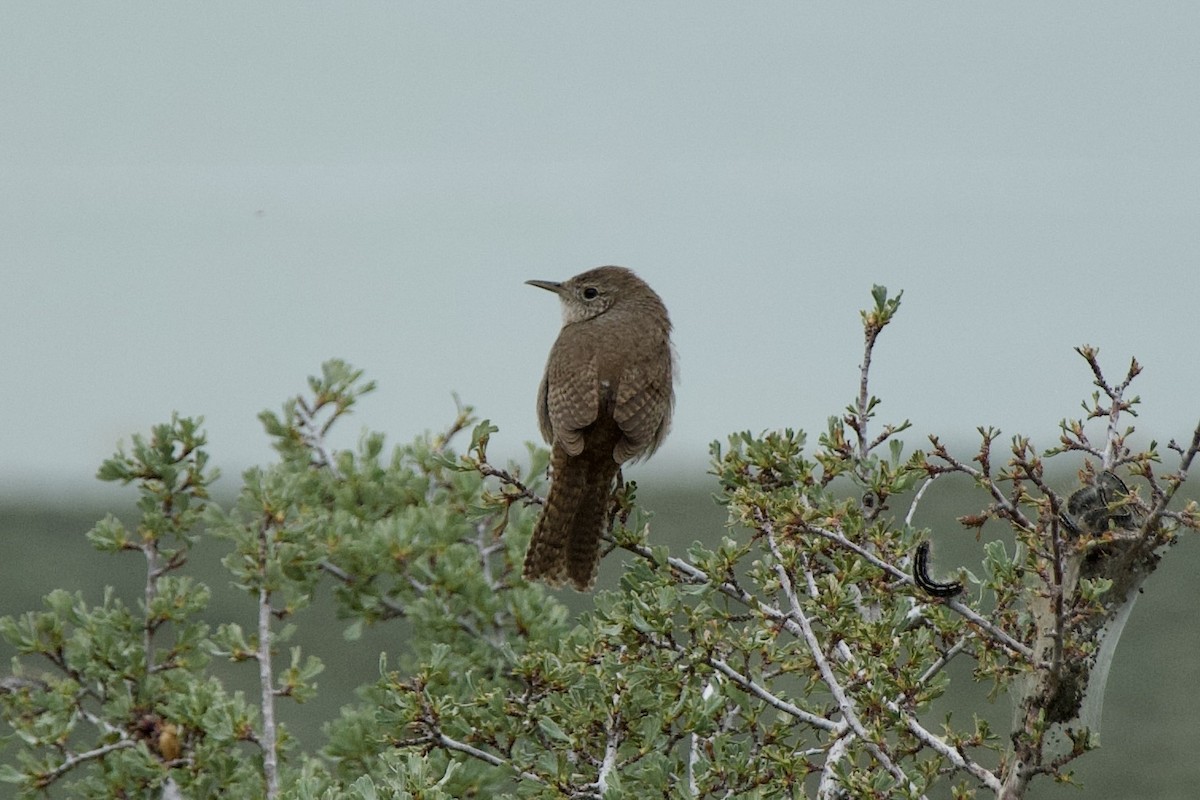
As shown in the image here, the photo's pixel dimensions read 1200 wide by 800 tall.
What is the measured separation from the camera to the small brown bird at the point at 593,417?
530 centimetres

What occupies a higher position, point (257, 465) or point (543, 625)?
point (257, 465)

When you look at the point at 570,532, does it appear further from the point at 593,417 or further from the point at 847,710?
the point at 847,710

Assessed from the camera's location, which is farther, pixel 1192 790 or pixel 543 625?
pixel 1192 790

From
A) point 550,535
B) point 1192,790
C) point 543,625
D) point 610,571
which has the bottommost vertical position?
Answer: point 1192,790

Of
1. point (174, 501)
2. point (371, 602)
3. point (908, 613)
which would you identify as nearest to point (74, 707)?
point (174, 501)

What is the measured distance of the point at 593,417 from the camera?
18.3ft

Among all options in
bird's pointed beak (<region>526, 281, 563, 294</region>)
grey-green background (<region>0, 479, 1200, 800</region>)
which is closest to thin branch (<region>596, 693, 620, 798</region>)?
grey-green background (<region>0, 479, 1200, 800</region>)

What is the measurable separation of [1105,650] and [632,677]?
1112mm

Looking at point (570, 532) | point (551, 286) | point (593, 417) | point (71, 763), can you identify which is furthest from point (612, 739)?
point (551, 286)

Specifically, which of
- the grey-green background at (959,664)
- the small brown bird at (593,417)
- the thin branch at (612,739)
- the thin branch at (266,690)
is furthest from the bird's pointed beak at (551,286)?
the thin branch at (612,739)

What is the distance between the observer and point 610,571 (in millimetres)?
9320

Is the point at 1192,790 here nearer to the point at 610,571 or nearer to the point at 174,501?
the point at 610,571

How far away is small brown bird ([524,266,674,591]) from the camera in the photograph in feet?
17.4

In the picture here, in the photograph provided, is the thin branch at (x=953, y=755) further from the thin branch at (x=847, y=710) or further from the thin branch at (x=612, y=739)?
the thin branch at (x=612, y=739)
